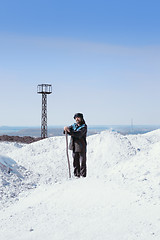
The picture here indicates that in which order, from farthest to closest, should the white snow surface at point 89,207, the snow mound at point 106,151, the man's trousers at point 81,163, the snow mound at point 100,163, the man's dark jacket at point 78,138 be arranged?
1. the snow mound at point 106,151
2. the man's trousers at point 81,163
3. the man's dark jacket at point 78,138
4. the snow mound at point 100,163
5. the white snow surface at point 89,207

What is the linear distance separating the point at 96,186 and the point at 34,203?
128 cm

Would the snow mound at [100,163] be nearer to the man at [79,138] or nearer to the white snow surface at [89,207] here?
the white snow surface at [89,207]

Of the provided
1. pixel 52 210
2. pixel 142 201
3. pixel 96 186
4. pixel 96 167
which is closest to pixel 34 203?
pixel 52 210

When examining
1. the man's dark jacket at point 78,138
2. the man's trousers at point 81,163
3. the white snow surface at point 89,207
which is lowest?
the white snow surface at point 89,207

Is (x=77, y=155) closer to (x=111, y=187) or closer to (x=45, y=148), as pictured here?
(x=111, y=187)

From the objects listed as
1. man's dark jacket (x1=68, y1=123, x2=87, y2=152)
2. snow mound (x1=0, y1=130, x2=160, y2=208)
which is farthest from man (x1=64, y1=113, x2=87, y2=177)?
snow mound (x1=0, y1=130, x2=160, y2=208)

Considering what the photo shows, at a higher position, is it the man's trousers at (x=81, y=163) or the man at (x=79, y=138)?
→ the man at (x=79, y=138)

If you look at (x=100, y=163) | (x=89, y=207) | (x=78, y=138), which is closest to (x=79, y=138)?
(x=78, y=138)

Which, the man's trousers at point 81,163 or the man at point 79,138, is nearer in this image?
the man at point 79,138

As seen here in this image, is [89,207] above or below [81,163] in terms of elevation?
below

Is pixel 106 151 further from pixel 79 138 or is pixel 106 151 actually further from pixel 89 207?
pixel 89 207

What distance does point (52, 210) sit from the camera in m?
5.20

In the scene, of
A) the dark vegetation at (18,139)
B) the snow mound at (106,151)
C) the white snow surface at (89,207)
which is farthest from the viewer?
the dark vegetation at (18,139)

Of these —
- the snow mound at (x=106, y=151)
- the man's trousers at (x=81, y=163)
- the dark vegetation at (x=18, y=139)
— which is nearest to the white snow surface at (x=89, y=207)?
the man's trousers at (x=81, y=163)
